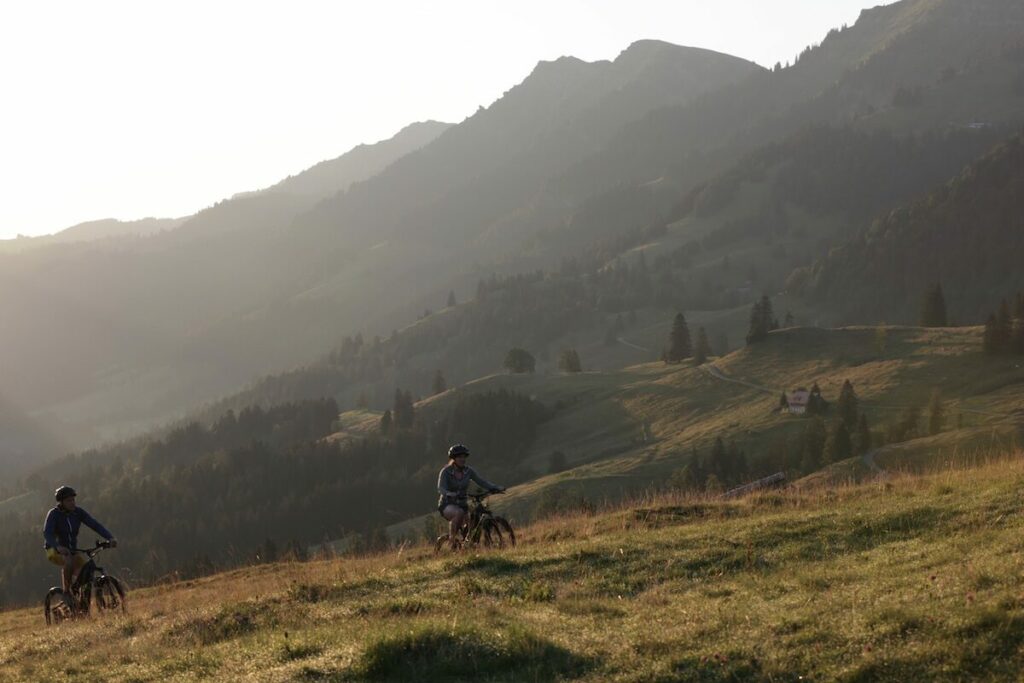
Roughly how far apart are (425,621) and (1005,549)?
30.3ft

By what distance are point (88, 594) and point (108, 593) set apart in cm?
46

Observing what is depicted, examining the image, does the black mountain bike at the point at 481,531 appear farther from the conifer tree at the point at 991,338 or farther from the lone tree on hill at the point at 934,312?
the lone tree on hill at the point at 934,312

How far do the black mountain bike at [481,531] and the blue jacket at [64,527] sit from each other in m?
8.84

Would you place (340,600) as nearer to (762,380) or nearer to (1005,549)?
(1005,549)

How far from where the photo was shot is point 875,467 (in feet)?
209

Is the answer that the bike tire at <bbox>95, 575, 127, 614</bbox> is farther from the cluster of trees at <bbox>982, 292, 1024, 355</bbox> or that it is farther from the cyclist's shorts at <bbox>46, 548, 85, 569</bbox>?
the cluster of trees at <bbox>982, 292, 1024, 355</bbox>

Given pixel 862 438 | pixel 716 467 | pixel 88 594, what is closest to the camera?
pixel 88 594

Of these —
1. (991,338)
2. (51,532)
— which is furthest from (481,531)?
(991,338)

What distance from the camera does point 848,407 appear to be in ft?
367

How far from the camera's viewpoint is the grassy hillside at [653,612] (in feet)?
35.9

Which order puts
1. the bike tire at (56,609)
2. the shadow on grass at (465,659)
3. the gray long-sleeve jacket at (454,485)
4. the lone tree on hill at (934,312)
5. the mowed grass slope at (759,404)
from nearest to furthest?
the shadow on grass at (465,659), the bike tire at (56,609), the gray long-sleeve jacket at (454,485), the mowed grass slope at (759,404), the lone tree on hill at (934,312)

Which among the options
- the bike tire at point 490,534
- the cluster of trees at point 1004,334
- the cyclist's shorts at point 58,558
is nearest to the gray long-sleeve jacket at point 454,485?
the bike tire at point 490,534

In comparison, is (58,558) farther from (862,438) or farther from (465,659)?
(862,438)

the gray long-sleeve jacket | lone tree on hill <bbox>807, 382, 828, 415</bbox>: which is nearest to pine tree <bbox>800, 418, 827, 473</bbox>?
lone tree on hill <bbox>807, 382, 828, 415</bbox>
